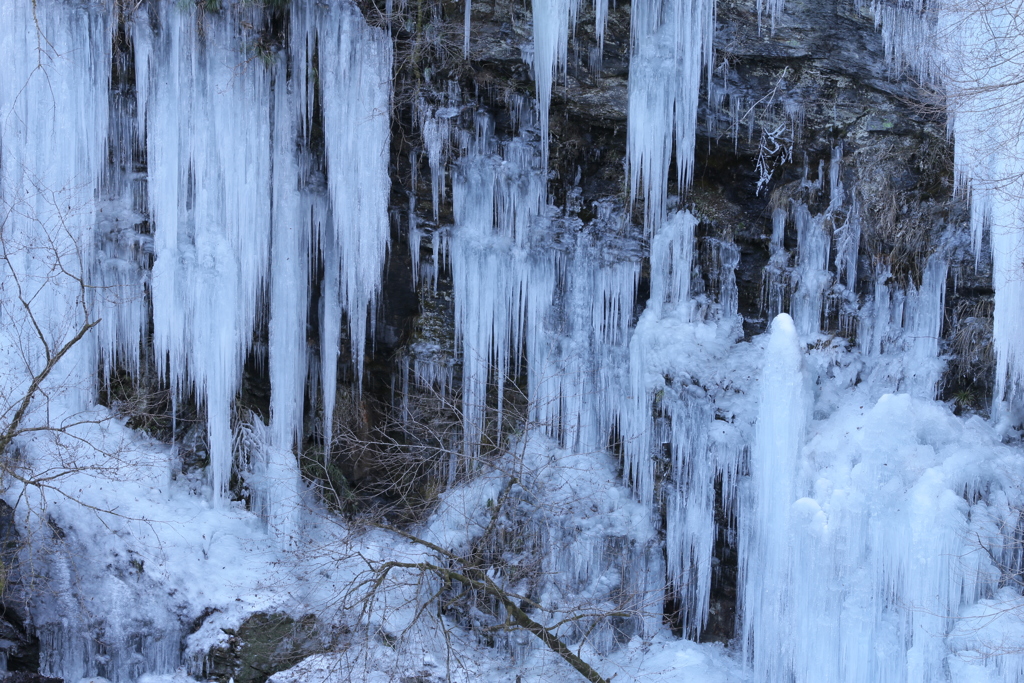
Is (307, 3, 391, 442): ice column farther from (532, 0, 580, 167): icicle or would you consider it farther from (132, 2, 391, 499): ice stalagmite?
(532, 0, 580, 167): icicle

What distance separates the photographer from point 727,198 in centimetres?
930

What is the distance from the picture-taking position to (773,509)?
8016mm

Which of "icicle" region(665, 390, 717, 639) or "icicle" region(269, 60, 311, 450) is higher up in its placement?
"icicle" region(269, 60, 311, 450)

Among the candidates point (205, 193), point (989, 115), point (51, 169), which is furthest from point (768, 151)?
point (51, 169)

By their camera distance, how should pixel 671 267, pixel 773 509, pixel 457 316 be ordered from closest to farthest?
pixel 773 509 < pixel 671 267 < pixel 457 316

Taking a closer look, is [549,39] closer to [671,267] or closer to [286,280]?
[671,267]

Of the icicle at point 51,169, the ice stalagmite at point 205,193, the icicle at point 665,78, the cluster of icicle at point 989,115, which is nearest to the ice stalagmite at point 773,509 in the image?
the cluster of icicle at point 989,115

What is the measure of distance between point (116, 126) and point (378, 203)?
262 cm

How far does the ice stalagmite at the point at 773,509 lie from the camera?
25.6 feet

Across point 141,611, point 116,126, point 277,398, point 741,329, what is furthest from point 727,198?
point 141,611

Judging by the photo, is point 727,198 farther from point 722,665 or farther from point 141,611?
point 141,611

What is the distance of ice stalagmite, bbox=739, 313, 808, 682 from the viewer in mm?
7789

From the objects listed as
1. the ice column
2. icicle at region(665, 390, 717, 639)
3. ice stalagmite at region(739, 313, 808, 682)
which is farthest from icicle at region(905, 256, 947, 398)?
the ice column

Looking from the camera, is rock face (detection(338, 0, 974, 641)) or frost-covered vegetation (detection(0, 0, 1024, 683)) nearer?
frost-covered vegetation (detection(0, 0, 1024, 683))
